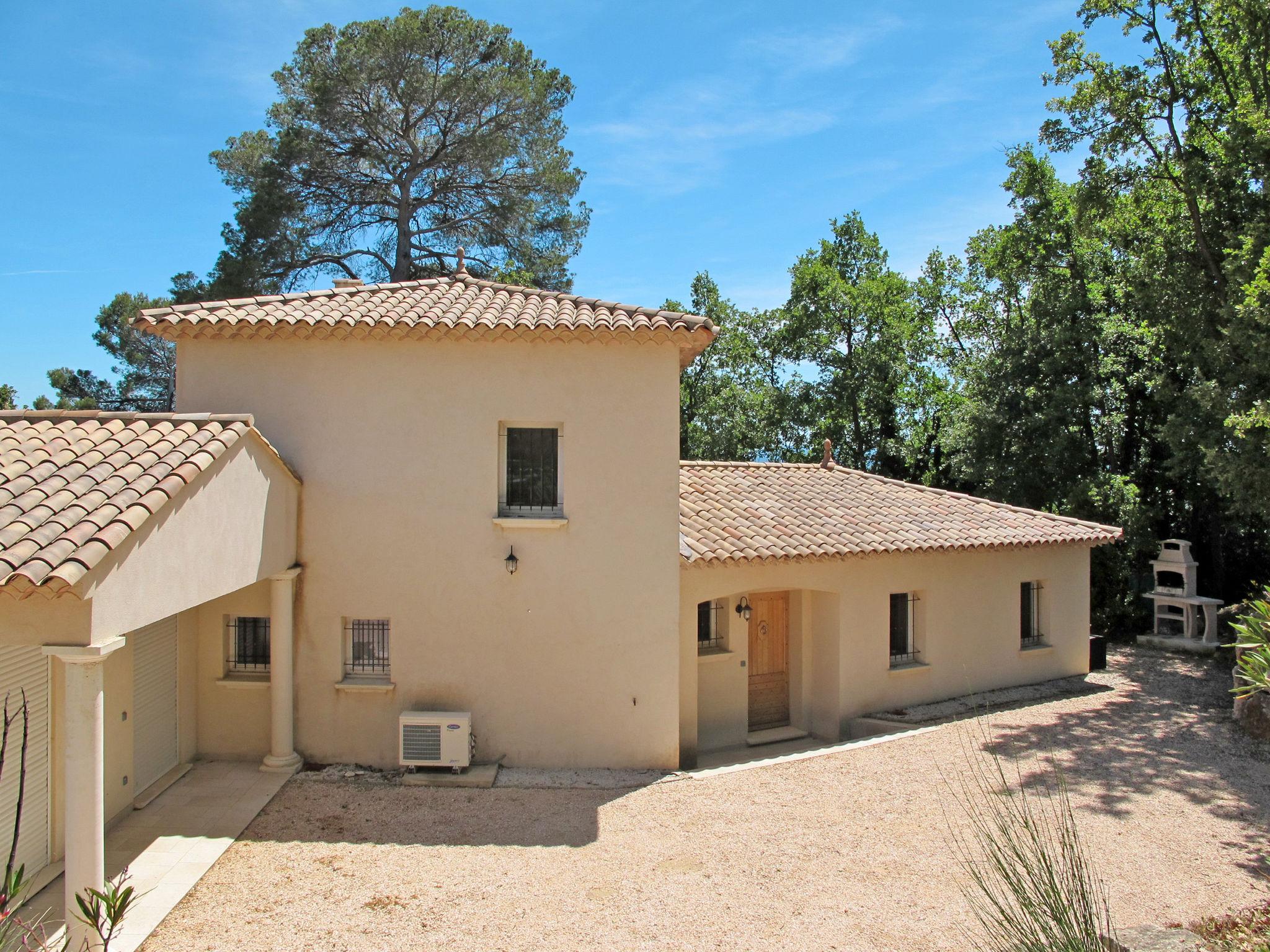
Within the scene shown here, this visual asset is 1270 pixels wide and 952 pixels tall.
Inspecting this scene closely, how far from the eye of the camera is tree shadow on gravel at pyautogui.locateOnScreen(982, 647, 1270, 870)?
973 cm

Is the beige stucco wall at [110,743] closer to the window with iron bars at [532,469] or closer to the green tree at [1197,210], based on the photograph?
the window with iron bars at [532,469]

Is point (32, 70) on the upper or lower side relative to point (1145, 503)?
upper

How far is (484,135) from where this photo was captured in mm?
23594

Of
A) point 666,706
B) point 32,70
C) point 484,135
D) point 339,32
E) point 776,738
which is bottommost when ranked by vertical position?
point 776,738

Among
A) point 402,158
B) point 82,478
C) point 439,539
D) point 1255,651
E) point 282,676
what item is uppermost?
point 402,158

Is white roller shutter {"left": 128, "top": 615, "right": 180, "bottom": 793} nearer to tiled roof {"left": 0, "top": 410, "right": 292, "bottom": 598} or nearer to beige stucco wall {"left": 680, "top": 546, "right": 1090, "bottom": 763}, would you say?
tiled roof {"left": 0, "top": 410, "right": 292, "bottom": 598}

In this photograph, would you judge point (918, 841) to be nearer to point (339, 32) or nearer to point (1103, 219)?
point (1103, 219)

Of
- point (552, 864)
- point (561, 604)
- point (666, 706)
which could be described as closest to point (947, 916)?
point (552, 864)

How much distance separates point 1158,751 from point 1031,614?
4.40 m

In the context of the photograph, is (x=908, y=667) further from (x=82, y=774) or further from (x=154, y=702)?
(x=82, y=774)

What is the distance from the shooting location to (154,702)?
9.35 metres

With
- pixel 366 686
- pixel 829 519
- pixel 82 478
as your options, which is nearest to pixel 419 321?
pixel 82 478

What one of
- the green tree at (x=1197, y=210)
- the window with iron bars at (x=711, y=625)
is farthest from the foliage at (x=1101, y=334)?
the window with iron bars at (x=711, y=625)

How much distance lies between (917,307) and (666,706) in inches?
957
